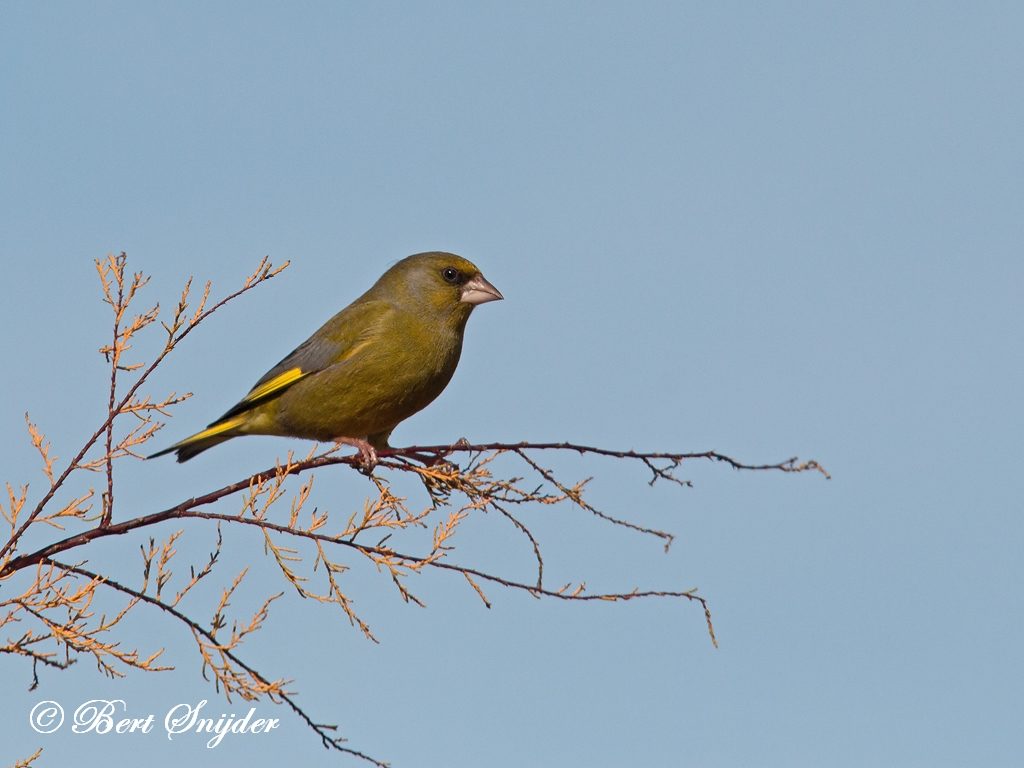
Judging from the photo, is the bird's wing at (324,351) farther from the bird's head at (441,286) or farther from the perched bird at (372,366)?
the bird's head at (441,286)

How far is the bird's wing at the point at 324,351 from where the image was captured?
722cm

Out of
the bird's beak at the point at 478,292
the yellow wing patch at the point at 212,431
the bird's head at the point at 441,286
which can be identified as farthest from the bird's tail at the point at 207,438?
the bird's beak at the point at 478,292

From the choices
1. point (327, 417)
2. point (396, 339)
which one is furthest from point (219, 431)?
point (396, 339)

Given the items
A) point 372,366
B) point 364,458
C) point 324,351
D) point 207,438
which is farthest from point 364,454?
point 207,438

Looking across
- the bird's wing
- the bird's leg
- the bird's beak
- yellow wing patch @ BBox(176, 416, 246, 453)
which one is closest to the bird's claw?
the bird's leg

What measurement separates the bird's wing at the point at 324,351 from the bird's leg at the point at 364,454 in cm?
49

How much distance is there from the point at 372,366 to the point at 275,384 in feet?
2.23

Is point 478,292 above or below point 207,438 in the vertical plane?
above

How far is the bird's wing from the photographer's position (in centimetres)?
722

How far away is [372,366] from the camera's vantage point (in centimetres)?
699

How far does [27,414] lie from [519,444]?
6.64 feet

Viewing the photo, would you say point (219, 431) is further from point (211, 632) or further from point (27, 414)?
point (211, 632)

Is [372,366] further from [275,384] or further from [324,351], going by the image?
[275,384]

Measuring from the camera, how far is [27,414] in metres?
4.97
